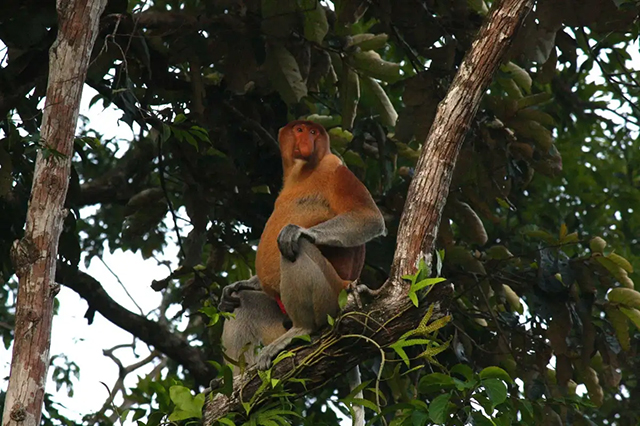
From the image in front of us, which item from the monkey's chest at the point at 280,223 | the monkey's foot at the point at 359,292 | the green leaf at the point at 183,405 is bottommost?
the green leaf at the point at 183,405

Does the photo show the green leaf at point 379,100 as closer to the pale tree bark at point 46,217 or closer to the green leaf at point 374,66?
the green leaf at point 374,66

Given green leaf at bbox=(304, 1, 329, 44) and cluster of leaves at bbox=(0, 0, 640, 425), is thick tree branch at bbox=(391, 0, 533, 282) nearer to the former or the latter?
cluster of leaves at bbox=(0, 0, 640, 425)

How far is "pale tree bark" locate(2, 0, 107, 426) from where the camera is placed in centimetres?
288

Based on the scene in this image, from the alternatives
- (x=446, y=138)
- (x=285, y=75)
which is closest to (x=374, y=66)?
(x=285, y=75)

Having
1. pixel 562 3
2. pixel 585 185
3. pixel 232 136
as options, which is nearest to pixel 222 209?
pixel 232 136

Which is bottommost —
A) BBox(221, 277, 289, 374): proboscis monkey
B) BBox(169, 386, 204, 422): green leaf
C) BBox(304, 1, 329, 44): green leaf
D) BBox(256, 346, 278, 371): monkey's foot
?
A: BBox(169, 386, 204, 422): green leaf

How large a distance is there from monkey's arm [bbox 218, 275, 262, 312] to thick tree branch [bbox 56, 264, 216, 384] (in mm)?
1762

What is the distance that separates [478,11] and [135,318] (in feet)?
9.63

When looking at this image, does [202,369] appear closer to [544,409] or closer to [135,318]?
[135,318]

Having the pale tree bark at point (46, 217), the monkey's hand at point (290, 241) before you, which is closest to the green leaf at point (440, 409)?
the monkey's hand at point (290, 241)

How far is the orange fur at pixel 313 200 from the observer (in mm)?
4062

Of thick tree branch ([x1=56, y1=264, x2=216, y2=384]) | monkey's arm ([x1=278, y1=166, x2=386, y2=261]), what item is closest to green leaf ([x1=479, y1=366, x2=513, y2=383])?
monkey's arm ([x1=278, y1=166, x2=386, y2=261])

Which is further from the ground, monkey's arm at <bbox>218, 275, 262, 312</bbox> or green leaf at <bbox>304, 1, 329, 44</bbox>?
green leaf at <bbox>304, 1, 329, 44</bbox>

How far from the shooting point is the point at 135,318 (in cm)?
607
